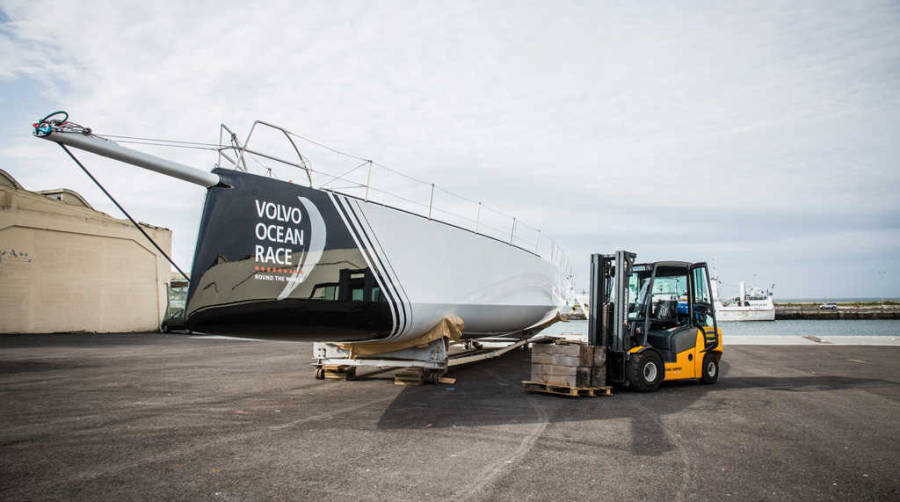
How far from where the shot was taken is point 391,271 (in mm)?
6984

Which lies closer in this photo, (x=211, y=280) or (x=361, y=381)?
(x=211, y=280)

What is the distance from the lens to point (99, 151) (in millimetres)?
4852

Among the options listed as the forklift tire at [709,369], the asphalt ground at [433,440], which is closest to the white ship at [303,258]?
the asphalt ground at [433,440]

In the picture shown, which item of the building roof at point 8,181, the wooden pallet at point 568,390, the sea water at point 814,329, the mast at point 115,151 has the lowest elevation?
the sea water at point 814,329

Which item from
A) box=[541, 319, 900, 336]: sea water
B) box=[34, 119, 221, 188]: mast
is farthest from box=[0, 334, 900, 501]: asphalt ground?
box=[541, 319, 900, 336]: sea water

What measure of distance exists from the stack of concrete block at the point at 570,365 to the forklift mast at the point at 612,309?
59cm

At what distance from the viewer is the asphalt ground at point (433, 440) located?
13.1 ft

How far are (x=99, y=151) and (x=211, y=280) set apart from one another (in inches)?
61.1

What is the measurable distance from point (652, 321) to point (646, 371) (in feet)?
4.57

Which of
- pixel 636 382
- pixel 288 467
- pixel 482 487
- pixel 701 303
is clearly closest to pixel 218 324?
pixel 288 467

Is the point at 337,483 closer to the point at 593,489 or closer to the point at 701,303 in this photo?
the point at 593,489

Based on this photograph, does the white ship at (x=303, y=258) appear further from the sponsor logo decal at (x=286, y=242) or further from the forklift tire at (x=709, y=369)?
the forklift tire at (x=709, y=369)

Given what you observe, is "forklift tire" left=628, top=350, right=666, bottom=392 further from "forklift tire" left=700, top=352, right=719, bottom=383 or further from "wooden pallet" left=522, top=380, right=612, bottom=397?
"forklift tire" left=700, top=352, right=719, bottom=383

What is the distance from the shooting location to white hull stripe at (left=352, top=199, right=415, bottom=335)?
671 cm
